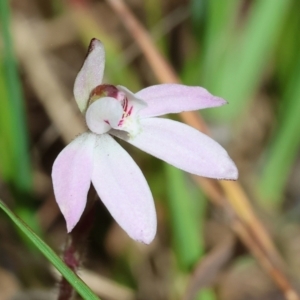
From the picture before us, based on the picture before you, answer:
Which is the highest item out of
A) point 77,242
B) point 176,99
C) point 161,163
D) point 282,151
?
point 176,99

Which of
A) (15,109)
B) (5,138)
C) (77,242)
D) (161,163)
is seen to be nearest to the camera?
(77,242)

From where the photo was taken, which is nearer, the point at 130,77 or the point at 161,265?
the point at 161,265

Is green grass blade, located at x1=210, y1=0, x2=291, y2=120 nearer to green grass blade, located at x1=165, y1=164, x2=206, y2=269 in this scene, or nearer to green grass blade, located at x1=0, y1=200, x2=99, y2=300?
green grass blade, located at x1=165, y1=164, x2=206, y2=269

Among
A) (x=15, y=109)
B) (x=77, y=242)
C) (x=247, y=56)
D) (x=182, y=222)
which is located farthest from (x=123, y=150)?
(x=247, y=56)

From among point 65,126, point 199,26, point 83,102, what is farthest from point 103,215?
point 83,102

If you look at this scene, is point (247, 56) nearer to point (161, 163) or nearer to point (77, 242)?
point (161, 163)

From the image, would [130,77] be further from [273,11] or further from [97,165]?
[97,165]
